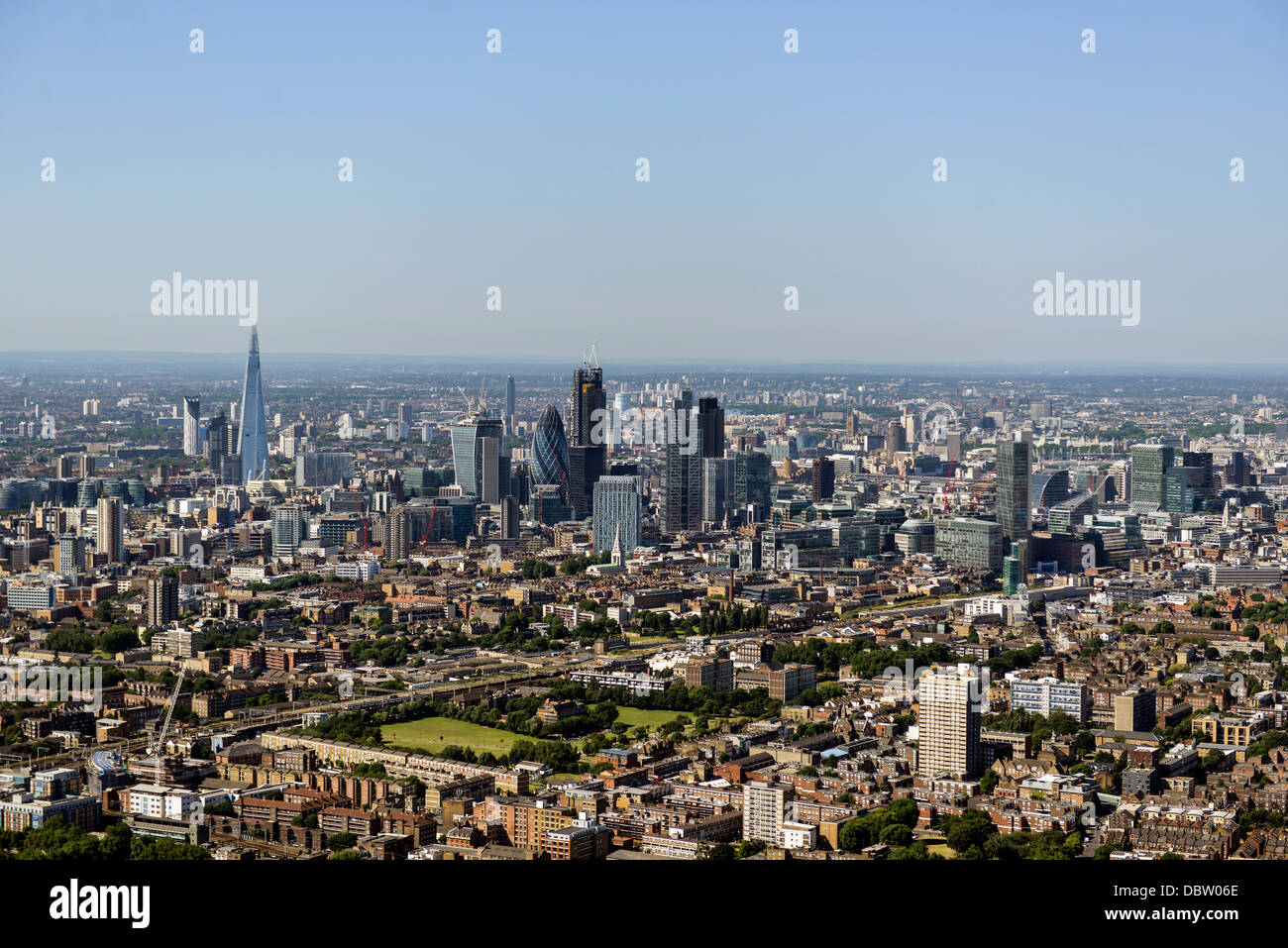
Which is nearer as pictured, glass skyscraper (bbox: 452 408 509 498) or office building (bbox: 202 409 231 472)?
glass skyscraper (bbox: 452 408 509 498)

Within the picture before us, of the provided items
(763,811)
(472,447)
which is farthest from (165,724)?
(472,447)

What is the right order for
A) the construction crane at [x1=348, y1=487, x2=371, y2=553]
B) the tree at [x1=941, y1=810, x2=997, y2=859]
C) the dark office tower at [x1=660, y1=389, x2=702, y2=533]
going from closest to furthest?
the tree at [x1=941, y1=810, x2=997, y2=859] → the construction crane at [x1=348, y1=487, x2=371, y2=553] → the dark office tower at [x1=660, y1=389, x2=702, y2=533]

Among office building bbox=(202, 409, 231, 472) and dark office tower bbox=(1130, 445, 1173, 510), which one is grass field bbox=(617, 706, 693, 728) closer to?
dark office tower bbox=(1130, 445, 1173, 510)

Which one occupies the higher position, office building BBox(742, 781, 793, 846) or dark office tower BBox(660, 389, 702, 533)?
dark office tower BBox(660, 389, 702, 533)

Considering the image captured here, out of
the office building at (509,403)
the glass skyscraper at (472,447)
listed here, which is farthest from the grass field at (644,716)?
the office building at (509,403)

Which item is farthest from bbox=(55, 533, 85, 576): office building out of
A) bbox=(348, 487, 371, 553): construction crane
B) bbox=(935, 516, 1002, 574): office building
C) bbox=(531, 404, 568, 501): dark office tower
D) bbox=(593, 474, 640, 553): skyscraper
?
bbox=(935, 516, 1002, 574): office building

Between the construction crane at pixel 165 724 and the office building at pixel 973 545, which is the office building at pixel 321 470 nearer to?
the office building at pixel 973 545
